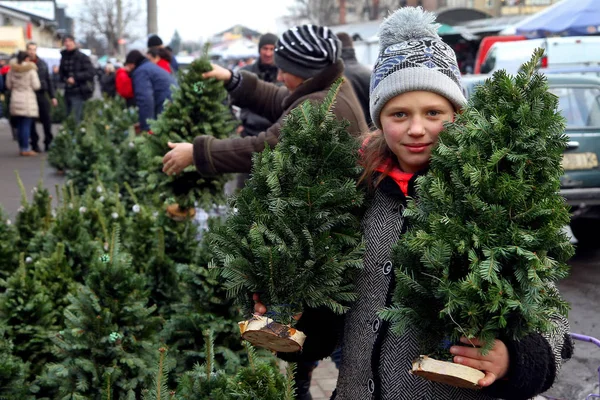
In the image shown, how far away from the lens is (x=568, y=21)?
18625 millimetres

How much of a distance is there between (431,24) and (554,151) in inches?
23.0

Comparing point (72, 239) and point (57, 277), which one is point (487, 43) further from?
point (57, 277)

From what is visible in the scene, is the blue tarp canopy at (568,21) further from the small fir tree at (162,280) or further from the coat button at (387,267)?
the coat button at (387,267)

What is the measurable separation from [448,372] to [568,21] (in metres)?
18.6

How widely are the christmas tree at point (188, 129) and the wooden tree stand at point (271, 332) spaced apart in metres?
2.28

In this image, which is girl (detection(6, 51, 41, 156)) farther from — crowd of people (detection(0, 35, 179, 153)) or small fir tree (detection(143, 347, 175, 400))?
small fir tree (detection(143, 347, 175, 400))

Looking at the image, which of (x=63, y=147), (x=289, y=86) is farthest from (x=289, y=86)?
(x=63, y=147)

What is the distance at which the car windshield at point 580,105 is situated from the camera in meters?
7.97

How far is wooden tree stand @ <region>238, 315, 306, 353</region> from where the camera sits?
1850 millimetres

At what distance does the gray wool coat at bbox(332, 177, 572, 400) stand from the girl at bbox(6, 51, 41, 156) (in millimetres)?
13111

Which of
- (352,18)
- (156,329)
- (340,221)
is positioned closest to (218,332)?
(156,329)

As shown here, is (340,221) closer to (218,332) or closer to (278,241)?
(278,241)

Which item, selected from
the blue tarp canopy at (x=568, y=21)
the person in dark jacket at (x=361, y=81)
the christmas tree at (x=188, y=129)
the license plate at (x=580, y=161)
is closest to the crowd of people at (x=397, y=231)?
the christmas tree at (x=188, y=129)

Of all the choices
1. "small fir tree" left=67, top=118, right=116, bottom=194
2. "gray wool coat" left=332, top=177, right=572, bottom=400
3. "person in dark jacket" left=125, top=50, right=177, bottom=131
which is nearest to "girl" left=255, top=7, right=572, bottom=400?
"gray wool coat" left=332, top=177, right=572, bottom=400
